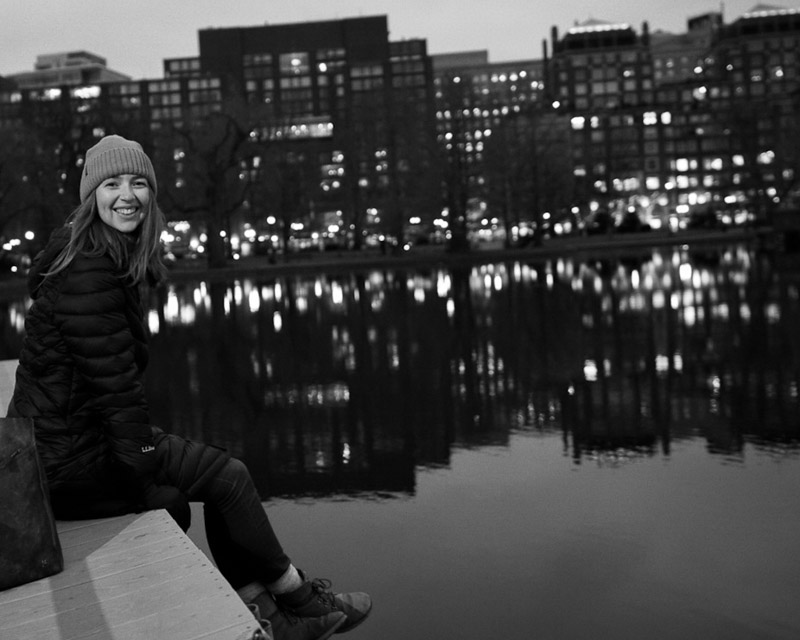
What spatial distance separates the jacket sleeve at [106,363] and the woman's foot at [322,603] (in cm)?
83

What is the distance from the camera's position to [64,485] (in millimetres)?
4543

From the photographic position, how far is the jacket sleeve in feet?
14.6

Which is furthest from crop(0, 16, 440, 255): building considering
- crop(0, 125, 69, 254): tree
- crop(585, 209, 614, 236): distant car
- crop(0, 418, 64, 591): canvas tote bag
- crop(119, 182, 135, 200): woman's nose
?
crop(0, 418, 64, 591): canvas tote bag

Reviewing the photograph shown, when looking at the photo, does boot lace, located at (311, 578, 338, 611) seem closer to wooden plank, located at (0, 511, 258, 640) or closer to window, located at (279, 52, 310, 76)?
wooden plank, located at (0, 511, 258, 640)

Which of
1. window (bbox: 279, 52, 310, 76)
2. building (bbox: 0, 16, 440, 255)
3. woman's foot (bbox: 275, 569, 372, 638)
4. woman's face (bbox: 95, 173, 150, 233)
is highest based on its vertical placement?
window (bbox: 279, 52, 310, 76)

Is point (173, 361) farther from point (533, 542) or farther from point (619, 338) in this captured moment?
point (533, 542)

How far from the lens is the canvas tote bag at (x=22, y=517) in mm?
3854

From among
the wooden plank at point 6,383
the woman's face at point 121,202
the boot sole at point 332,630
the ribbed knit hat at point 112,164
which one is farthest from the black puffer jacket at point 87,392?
the wooden plank at point 6,383

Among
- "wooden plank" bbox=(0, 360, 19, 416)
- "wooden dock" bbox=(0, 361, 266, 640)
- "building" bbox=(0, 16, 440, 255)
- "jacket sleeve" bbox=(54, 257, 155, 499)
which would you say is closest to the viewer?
"wooden dock" bbox=(0, 361, 266, 640)

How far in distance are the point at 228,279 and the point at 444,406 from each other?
149 feet

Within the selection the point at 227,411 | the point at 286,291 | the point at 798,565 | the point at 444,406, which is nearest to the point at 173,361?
the point at 227,411

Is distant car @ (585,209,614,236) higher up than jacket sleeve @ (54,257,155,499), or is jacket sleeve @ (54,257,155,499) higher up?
distant car @ (585,209,614,236)

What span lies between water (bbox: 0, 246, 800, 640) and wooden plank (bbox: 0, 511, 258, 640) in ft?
4.74

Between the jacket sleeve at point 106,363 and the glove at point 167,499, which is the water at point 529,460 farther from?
the jacket sleeve at point 106,363
